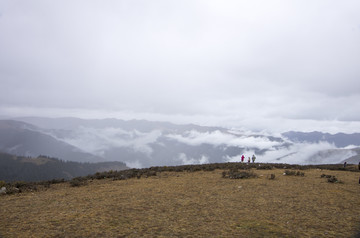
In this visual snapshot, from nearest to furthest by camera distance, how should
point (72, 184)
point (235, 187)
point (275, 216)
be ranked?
point (275, 216) → point (235, 187) → point (72, 184)

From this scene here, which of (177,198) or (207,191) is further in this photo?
(207,191)

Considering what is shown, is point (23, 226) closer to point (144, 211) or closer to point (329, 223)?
point (144, 211)

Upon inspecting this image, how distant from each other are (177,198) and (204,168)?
12.8m

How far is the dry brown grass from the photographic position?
7.45 m

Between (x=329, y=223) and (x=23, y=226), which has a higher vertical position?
(x=329, y=223)

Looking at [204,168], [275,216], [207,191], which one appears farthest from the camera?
[204,168]

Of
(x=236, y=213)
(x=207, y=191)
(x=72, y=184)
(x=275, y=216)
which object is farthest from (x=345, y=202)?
(x=72, y=184)

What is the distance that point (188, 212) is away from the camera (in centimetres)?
943

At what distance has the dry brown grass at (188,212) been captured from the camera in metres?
7.45

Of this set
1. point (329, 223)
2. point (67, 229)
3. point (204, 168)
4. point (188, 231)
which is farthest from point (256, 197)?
point (204, 168)

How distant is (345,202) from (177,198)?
861cm

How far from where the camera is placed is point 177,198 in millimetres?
11781

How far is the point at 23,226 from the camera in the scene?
791 cm

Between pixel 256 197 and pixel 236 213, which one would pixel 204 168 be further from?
pixel 236 213
